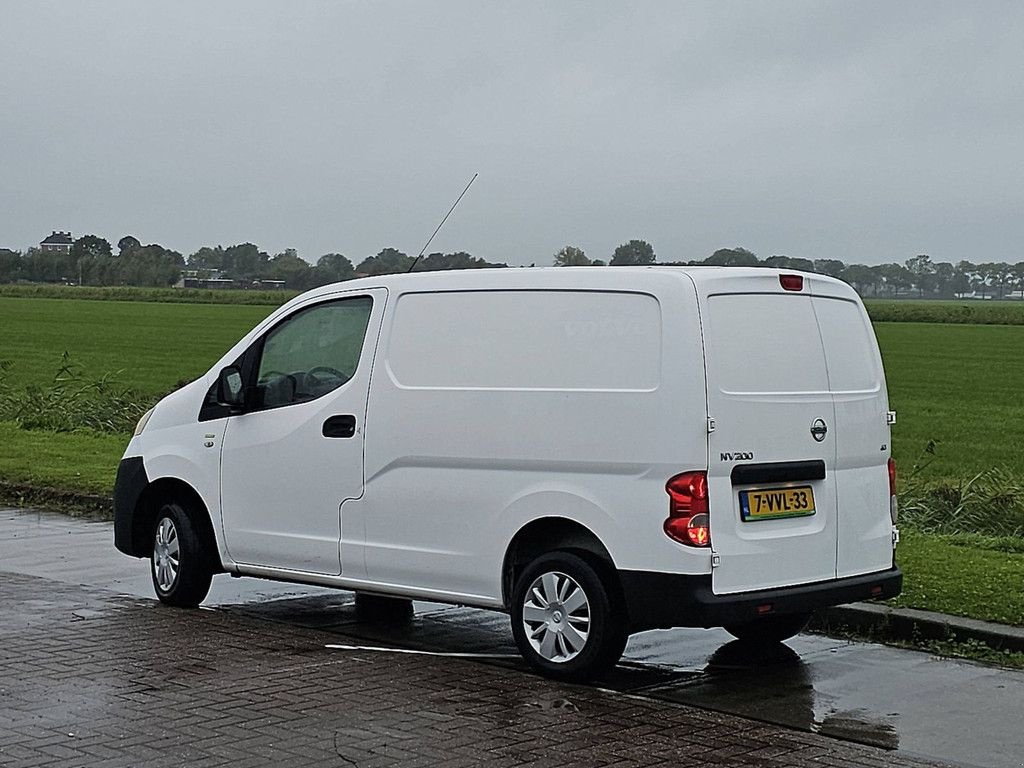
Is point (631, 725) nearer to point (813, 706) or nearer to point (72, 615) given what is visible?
point (813, 706)

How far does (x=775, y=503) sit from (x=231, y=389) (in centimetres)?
354

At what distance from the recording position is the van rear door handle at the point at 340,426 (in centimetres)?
877

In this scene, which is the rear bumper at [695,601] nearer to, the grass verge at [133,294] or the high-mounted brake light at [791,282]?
the high-mounted brake light at [791,282]

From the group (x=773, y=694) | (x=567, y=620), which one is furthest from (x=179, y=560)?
(x=773, y=694)

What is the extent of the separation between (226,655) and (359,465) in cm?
124

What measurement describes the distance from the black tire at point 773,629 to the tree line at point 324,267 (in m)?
1.87

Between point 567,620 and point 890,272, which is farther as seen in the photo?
point 890,272

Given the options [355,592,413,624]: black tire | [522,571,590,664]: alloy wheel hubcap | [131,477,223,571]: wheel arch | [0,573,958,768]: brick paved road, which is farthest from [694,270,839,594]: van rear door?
[131,477,223,571]: wheel arch

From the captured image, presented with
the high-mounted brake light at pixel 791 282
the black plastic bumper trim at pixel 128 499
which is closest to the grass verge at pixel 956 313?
the black plastic bumper trim at pixel 128 499

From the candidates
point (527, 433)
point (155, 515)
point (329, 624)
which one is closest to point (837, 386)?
point (527, 433)

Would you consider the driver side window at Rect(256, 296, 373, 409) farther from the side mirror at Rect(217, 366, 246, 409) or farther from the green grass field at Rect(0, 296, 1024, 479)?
the green grass field at Rect(0, 296, 1024, 479)

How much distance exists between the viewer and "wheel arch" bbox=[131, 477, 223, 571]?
9.72 m

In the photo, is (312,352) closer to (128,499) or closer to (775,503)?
(128,499)

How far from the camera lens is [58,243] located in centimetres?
11919
